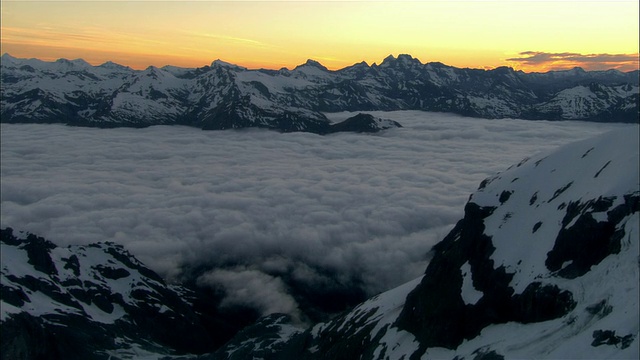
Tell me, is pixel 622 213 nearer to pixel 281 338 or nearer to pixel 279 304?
pixel 281 338

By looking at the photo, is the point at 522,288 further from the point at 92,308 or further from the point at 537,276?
the point at 92,308

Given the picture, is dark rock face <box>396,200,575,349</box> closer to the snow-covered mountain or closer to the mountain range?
the mountain range

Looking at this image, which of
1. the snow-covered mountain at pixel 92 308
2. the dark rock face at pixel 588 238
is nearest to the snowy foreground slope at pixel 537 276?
the dark rock face at pixel 588 238

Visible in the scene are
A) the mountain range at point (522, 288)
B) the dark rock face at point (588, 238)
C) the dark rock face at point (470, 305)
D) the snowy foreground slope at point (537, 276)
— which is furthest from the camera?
the dark rock face at point (470, 305)

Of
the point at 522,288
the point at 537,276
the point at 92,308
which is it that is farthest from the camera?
the point at 92,308

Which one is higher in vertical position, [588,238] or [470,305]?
[588,238]

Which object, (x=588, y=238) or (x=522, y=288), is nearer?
(x=588, y=238)

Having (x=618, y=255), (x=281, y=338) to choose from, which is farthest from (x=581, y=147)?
(x=281, y=338)

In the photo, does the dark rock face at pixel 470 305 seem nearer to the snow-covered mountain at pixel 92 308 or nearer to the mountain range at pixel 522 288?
the mountain range at pixel 522 288

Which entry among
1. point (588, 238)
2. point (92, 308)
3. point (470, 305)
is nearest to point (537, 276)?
point (588, 238)
